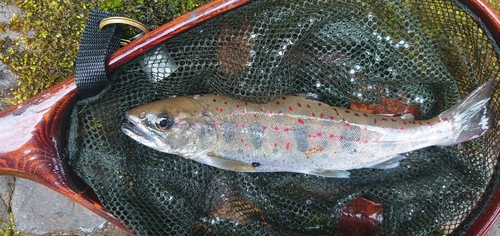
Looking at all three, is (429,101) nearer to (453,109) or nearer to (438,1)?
(453,109)

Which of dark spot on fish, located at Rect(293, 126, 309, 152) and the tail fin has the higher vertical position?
the tail fin

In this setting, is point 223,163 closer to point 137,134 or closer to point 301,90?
point 137,134

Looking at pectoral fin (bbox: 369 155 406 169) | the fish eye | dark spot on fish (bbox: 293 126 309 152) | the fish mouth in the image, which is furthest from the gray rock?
pectoral fin (bbox: 369 155 406 169)

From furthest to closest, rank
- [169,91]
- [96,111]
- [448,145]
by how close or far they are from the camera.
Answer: [448,145] → [169,91] → [96,111]

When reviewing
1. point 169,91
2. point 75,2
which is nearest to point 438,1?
point 169,91

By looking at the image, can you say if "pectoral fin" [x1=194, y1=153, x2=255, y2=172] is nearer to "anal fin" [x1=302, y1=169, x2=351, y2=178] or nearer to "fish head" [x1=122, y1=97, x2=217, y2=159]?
"fish head" [x1=122, y1=97, x2=217, y2=159]

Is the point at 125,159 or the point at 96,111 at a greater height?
the point at 96,111
